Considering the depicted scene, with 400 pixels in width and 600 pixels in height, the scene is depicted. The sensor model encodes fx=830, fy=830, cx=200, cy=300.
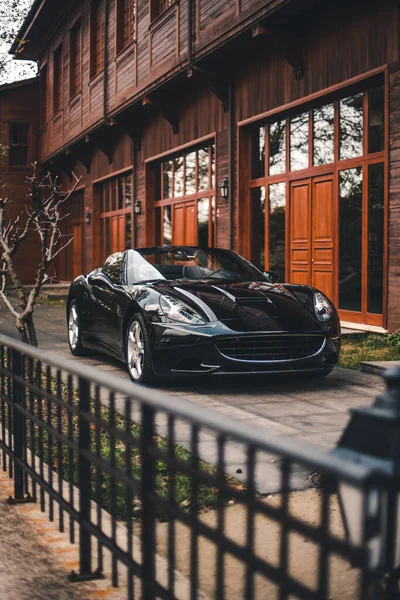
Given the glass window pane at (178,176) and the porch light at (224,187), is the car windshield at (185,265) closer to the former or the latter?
the porch light at (224,187)

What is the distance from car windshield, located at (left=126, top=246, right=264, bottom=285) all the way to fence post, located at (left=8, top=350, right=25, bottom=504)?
14.8 ft

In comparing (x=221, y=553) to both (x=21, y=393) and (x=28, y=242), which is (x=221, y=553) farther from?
(x=28, y=242)

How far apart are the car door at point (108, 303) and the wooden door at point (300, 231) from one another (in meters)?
4.88

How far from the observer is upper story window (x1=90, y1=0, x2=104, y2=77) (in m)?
23.2

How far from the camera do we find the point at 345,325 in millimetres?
Result: 11703

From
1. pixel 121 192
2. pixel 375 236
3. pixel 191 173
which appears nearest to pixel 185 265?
pixel 375 236

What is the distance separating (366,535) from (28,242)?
1227 inches

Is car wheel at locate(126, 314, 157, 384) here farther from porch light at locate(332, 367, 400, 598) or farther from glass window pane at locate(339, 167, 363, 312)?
porch light at locate(332, 367, 400, 598)

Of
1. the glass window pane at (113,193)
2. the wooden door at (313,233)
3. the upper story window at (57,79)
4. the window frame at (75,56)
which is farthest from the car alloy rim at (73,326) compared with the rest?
the upper story window at (57,79)

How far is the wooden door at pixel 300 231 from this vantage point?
43.6 feet

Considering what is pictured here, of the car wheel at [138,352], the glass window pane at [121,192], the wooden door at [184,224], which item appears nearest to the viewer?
the car wheel at [138,352]

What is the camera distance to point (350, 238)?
1205cm

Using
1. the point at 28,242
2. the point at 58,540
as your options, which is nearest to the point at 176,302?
the point at 58,540

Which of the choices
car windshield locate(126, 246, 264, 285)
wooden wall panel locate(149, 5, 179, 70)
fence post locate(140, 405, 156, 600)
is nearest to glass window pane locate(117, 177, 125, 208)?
wooden wall panel locate(149, 5, 179, 70)
